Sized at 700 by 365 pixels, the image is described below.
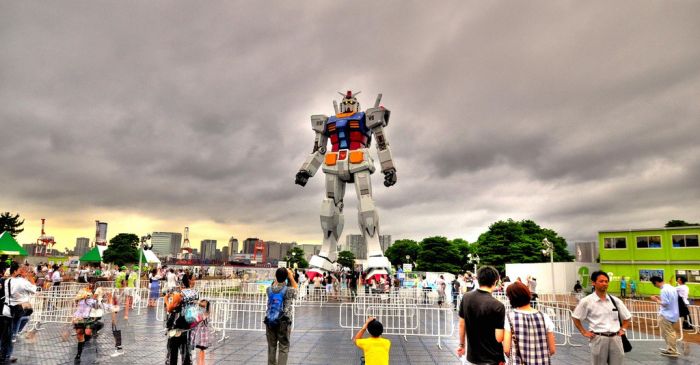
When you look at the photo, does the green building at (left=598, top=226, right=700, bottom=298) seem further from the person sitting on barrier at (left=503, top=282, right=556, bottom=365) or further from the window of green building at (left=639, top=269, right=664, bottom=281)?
the person sitting on barrier at (left=503, top=282, right=556, bottom=365)

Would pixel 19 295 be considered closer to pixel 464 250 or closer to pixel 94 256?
pixel 94 256

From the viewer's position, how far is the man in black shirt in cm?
401

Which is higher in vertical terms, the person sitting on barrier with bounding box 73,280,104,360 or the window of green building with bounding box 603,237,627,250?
the window of green building with bounding box 603,237,627,250

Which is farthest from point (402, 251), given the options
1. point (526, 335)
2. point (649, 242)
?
point (526, 335)

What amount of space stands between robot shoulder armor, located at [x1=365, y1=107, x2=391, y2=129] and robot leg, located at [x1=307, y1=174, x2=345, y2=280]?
3.25 meters

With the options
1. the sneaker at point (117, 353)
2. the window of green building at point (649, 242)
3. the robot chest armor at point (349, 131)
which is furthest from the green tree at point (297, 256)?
the sneaker at point (117, 353)

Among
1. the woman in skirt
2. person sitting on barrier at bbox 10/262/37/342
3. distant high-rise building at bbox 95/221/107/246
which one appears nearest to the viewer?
person sitting on barrier at bbox 10/262/37/342

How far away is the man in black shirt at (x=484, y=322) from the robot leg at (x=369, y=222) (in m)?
15.9

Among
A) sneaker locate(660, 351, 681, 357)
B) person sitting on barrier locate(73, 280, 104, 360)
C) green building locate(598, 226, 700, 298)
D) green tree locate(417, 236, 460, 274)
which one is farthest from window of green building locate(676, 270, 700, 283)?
green tree locate(417, 236, 460, 274)

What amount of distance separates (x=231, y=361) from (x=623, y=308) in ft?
21.8

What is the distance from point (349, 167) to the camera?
20422 mm

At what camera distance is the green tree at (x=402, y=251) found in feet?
262

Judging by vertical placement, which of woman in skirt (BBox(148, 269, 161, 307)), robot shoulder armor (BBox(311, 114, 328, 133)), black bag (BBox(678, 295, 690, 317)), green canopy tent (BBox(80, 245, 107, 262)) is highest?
robot shoulder armor (BBox(311, 114, 328, 133))

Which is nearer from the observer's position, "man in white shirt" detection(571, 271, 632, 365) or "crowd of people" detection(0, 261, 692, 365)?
"crowd of people" detection(0, 261, 692, 365)
